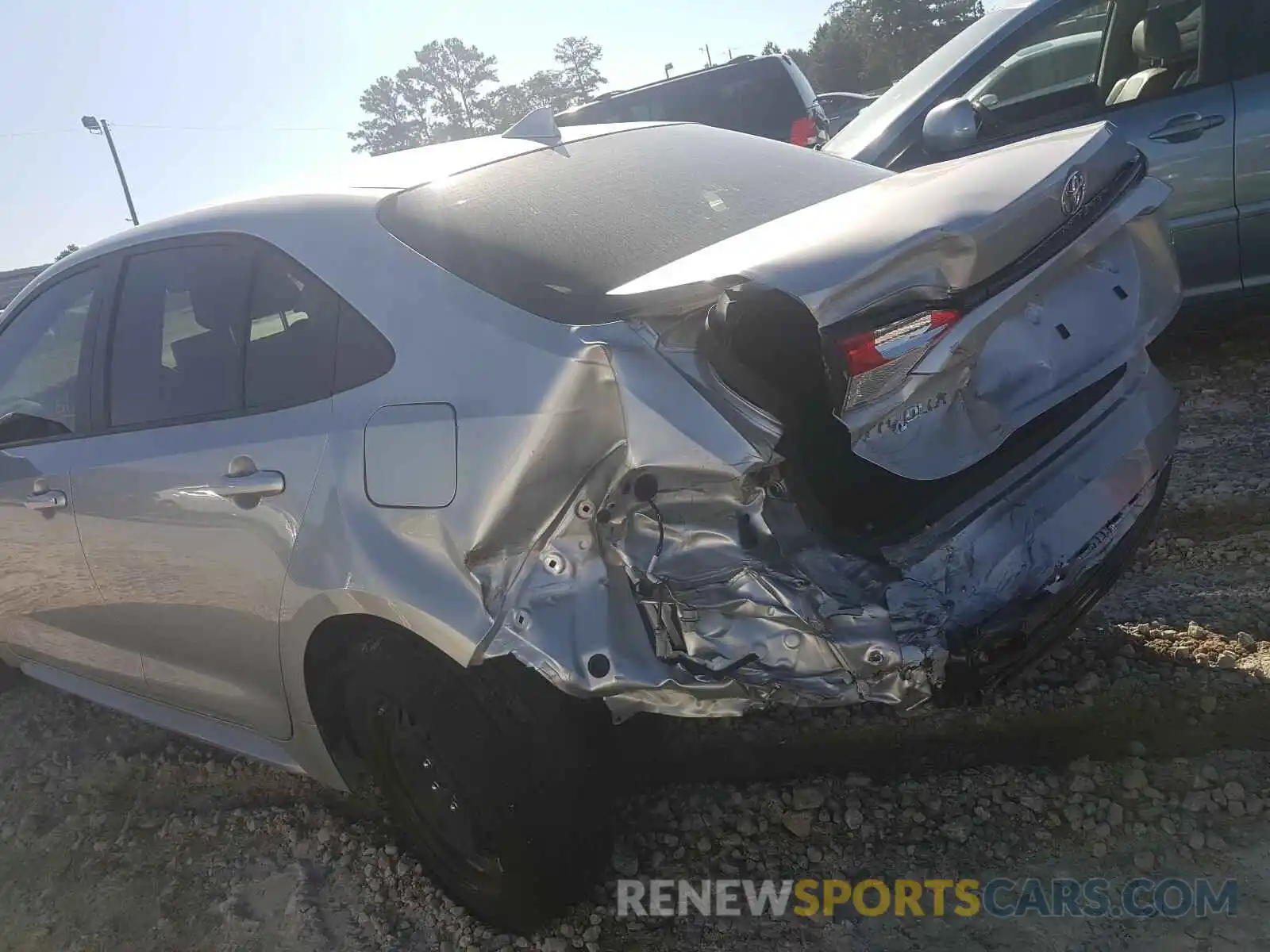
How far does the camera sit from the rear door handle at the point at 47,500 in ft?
10.3

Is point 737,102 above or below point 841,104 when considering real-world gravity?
above

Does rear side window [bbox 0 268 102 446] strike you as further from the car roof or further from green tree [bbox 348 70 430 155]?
green tree [bbox 348 70 430 155]

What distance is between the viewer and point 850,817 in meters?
2.55

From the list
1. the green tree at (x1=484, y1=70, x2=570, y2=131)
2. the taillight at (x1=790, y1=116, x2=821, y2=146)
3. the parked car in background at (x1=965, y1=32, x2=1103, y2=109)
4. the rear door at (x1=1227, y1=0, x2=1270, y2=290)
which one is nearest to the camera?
the rear door at (x1=1227, y1=0, x2=1270, y2=290)

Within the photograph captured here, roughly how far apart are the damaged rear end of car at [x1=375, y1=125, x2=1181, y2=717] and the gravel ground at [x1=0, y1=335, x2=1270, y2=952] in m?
0.60

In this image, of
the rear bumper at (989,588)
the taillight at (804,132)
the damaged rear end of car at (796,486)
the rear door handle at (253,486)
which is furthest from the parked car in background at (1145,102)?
the taillight at (804,132)

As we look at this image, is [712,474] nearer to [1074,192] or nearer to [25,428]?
[1074,192]

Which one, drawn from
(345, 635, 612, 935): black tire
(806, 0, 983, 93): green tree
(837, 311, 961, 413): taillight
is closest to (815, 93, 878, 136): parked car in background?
(837, 311, 961, 413): taillight

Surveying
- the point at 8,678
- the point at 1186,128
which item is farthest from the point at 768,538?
the point at 8,678

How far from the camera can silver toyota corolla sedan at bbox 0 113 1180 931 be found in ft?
6.31

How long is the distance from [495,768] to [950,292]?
1.35m

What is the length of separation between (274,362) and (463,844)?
49.2 inches

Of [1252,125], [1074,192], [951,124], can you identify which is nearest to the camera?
[1074,192]

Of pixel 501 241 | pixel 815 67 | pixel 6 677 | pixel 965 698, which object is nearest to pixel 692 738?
pixel 965 698
